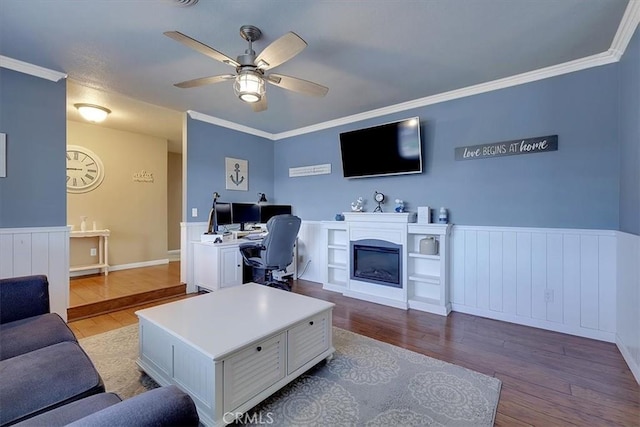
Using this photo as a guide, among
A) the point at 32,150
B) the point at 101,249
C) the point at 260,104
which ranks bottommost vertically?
the point at 101,249

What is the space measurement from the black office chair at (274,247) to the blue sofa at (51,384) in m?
1.96

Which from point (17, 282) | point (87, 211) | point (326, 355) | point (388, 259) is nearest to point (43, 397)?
point (17, 282)

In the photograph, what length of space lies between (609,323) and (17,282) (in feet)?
15.0

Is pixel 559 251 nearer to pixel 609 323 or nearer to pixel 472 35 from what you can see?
pixel 609 323

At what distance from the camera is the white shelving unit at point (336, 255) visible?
4051 millimetres

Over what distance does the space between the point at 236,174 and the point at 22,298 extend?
9.92 feet

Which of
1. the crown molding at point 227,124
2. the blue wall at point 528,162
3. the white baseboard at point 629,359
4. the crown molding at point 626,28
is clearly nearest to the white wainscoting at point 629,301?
the white baseboard at point 629,359

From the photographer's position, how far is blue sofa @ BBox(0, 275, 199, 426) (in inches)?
29.3

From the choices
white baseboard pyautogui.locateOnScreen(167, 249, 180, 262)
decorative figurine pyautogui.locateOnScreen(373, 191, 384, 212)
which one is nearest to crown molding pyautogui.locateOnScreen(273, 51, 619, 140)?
decorative figurine pyautogui.locateOnScreen(373, 191, 384, 212)

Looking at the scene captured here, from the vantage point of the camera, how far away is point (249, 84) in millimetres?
2086

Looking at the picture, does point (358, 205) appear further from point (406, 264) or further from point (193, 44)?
point (193, 44)

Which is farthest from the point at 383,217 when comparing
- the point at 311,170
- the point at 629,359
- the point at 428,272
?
the point at 629,359

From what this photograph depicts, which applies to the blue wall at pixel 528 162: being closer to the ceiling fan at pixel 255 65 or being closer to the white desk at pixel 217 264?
the ceiling fan at pixel 255 65

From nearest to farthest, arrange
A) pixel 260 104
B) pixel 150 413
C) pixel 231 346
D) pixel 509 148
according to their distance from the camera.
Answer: pixel 150 413, pixel 231 346, pixel 260 104, pixel 509 148
